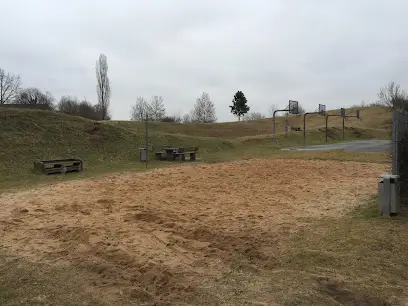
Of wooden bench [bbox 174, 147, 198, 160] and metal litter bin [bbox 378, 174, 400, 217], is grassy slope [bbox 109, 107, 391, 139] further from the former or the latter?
metal litter bin [bbox 378, 174, 400, 217]

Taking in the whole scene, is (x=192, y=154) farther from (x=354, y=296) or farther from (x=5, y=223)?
(x=354, y=296)

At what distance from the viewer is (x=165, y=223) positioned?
6.89 metres

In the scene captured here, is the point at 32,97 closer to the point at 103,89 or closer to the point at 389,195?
the point at 103,89

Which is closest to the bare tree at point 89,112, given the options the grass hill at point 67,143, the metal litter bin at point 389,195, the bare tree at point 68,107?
the bare tree at point 68,107

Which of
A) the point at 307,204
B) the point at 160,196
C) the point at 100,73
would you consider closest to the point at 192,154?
the point at 160,196

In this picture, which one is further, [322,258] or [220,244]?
[220,244]

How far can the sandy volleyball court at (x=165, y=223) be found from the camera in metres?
4.57

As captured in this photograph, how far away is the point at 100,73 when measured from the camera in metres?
74.4

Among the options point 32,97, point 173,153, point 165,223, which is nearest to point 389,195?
point 165,223

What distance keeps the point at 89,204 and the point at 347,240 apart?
17.7ft

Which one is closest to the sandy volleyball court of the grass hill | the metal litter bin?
the metal litter bin

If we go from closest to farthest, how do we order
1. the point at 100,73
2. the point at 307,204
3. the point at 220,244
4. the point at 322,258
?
1. the point at 322,258
2. the point at 220,244
3. the point at 307,204
4. the point at 100,73

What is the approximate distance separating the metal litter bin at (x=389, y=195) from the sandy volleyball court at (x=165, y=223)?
843mm

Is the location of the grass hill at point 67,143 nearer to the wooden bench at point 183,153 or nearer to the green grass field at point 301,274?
the wooden bench at point 183,153
